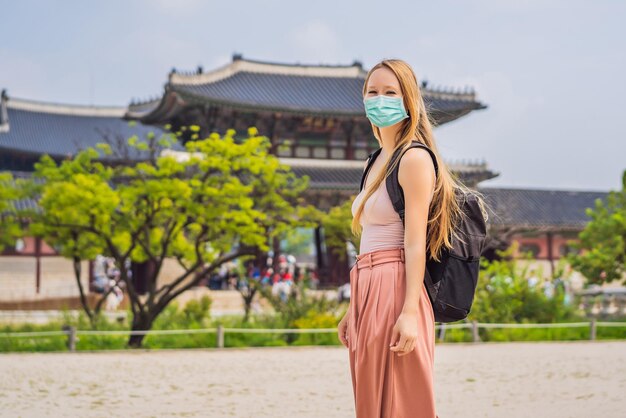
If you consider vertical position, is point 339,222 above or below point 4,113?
below

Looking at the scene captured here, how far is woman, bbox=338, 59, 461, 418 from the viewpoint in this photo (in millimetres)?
3789

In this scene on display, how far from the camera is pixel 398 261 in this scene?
154 inches

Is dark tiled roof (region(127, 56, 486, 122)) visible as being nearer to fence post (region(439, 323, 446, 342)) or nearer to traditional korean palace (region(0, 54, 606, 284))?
traditional korean palace (region(0, 54, 606, 284))

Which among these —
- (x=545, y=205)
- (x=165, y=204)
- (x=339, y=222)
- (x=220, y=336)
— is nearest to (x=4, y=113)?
(x=339, y=222)

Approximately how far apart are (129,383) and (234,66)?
24026 millimetres

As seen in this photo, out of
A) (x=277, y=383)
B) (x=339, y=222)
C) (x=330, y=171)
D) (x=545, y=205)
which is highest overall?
(x=330, y=171)

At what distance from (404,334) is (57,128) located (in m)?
40.1

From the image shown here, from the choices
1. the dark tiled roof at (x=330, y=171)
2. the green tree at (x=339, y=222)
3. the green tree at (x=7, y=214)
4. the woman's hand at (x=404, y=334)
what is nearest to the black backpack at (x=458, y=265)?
the woman's hand at (x=404, y=334)

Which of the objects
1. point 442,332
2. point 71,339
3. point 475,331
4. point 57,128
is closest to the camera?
point 71,339

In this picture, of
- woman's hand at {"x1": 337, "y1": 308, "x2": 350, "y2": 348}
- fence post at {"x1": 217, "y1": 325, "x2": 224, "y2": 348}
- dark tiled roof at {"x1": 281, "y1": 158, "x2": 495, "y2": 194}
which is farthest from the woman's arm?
dark tiled roof at {"x1": 281, "y1": 158, "x2": 495, "y2": 194}

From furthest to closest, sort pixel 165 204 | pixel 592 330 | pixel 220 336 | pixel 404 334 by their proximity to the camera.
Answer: pixel 592 330 < pixel 165 204 < pixel 220 336 < pixel 404 334

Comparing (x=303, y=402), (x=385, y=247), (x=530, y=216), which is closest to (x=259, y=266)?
(x=530, y=216)

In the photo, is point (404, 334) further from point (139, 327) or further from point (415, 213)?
point (139, 327)

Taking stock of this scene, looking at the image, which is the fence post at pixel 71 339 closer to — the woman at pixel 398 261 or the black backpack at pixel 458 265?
the woman at pixel 398 261
